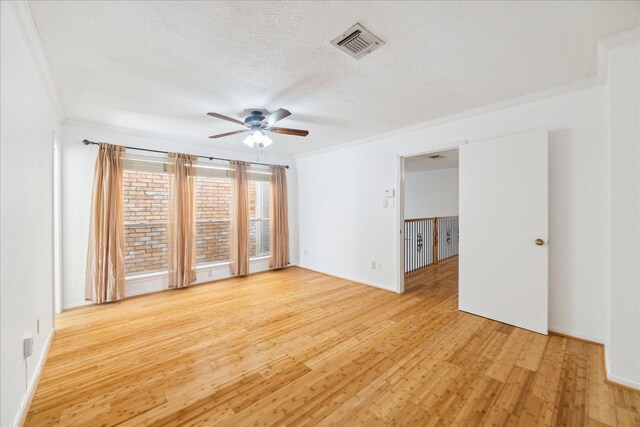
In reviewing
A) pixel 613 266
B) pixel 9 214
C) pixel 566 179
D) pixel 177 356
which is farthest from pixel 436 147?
pixel 9 214

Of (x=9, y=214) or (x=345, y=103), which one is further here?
(x=345, y=103)

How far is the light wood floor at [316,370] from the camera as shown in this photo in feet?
5.35

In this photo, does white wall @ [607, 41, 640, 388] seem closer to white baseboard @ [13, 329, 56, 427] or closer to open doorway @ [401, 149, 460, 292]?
open doorway @ [401, 149, 460, 292]

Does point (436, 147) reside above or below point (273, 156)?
below

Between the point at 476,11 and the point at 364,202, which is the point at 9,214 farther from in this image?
the point at 364,202

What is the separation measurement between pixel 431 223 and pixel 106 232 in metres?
6.02

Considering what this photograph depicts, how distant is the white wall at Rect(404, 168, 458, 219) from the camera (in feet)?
24.2

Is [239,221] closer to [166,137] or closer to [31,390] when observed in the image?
[166,137]

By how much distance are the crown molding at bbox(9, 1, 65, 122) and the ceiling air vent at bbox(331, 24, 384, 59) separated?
1814 mm

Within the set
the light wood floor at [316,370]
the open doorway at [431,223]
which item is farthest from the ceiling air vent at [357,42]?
the light wood floor at [316,370]

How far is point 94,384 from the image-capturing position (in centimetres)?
193

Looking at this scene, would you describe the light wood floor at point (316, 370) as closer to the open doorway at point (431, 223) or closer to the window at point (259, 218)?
the open doorway at point (431, 223)

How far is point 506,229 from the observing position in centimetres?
284

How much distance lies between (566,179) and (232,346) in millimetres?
3635
